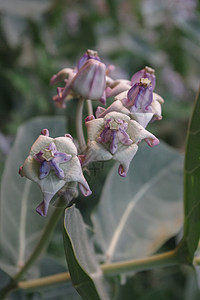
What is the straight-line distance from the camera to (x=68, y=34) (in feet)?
5.74

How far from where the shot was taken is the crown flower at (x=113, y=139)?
48 cm

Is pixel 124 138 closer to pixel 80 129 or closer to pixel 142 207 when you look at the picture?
pixel 80 129

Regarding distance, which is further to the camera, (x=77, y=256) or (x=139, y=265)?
(x=139, y=265)

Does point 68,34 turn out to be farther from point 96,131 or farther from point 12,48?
point 96,131

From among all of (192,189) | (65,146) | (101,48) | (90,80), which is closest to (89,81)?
(90,80)

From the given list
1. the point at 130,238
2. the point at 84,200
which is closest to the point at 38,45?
the point at 84,200

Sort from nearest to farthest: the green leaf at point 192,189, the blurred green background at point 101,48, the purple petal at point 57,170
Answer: the purple petal at point 57,170 < the green leaf at point 192,189 < the blurred green background at point 101,48

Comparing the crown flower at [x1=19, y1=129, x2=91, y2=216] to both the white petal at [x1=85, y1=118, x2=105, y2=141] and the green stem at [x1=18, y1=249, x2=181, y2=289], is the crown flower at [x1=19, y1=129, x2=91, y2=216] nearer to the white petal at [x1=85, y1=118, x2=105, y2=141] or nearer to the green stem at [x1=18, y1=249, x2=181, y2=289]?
the white petal at [x1=85, y1=118, x2=105, y2=141]

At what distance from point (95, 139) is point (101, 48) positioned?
1.36 m

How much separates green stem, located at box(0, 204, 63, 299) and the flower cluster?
73 mm

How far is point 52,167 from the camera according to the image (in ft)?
1.52

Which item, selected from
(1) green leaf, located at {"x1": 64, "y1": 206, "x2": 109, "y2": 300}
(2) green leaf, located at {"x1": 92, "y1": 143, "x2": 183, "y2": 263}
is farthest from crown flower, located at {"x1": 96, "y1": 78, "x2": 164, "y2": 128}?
(2) green leaf, located at {"x1": 92, "y1": 143, "x2": 183, "y2": 263}

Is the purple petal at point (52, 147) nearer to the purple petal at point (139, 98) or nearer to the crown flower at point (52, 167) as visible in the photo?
the crown flower at point (52, 167)

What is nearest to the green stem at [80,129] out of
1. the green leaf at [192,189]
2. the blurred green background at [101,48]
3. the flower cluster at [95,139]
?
the flower cluster at [95,139]
